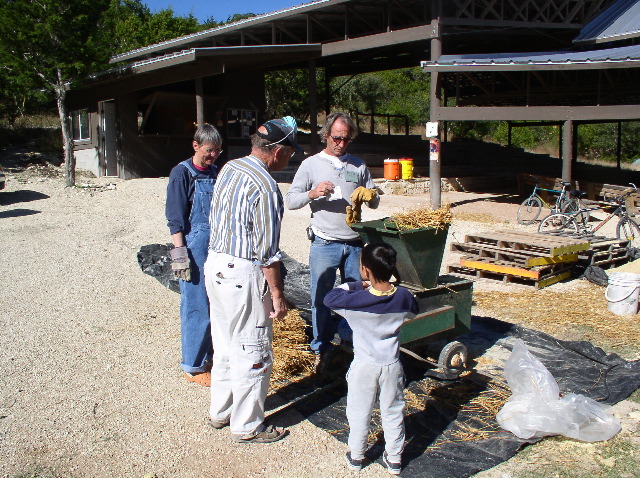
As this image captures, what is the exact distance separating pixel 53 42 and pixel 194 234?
1381cm

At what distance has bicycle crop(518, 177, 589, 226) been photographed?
11.7 meters

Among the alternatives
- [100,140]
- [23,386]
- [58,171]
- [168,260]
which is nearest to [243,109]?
[100,140]

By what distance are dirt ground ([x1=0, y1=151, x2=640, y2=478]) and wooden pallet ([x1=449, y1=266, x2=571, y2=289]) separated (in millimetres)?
135

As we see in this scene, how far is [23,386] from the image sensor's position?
443cm

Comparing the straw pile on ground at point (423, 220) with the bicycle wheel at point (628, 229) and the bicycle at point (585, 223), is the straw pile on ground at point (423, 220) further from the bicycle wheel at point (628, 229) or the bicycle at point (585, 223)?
the bicycle wheel at point (628, 229)

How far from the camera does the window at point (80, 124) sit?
2008 cm

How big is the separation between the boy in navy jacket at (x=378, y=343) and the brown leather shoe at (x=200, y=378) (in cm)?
151

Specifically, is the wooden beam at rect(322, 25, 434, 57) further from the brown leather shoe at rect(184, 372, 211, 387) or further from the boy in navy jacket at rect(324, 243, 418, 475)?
the boy in navy jacket at rect(324, 243, 418, 475)

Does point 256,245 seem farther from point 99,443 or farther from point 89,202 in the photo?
point 89,202

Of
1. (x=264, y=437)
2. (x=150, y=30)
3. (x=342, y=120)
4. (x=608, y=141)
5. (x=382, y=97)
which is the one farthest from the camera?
(x=382, y=97)

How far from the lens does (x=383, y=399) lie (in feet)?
10.7

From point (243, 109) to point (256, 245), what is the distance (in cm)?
1817

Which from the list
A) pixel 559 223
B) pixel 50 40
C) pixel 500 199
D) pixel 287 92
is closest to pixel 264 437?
pixel 559 223

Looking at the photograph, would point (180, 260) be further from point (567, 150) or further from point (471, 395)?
point (567, 150)
